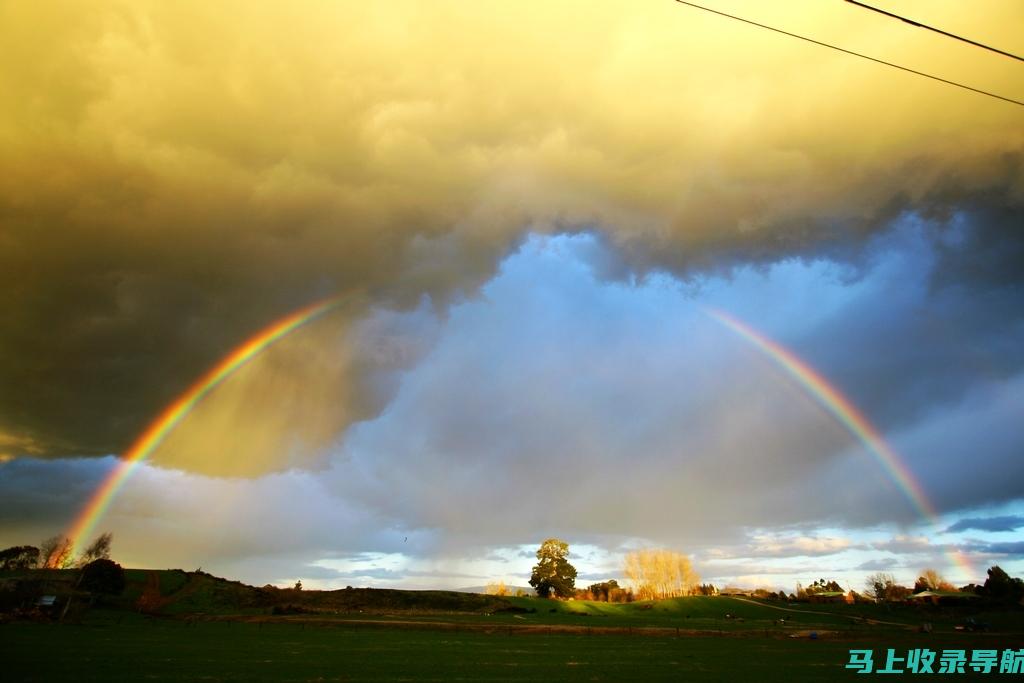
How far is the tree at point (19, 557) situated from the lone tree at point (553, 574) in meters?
153

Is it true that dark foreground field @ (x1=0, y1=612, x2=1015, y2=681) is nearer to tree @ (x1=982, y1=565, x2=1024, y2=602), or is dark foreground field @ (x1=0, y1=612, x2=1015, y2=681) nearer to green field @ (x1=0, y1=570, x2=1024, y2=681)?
green field @ (x1=0, y1=570, x2=1024, y2=681)

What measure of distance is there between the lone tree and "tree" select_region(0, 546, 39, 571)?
15271 cm

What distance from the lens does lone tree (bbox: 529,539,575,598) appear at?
543 ft

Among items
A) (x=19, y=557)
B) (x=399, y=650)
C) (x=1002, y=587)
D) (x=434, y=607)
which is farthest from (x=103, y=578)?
(x=1002, y=587)

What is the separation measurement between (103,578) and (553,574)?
110 meters

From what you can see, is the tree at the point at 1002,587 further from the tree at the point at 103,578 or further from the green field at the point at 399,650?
the tree at the point at 103,578

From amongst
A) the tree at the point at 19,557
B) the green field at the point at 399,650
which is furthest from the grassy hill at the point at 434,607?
the tree at the point at 19,557

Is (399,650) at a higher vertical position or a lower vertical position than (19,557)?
lower

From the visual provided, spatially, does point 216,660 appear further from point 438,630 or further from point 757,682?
point 438,630

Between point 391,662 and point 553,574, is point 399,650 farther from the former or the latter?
point 553,574

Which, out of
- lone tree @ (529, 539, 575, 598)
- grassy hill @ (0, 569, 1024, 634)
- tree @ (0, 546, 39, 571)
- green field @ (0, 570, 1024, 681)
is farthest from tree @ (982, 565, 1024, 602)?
tree @ (0, 546, 39, 571)

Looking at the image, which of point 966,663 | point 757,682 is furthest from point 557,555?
point 757,682

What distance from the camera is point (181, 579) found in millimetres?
149000

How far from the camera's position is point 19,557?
184750mm
